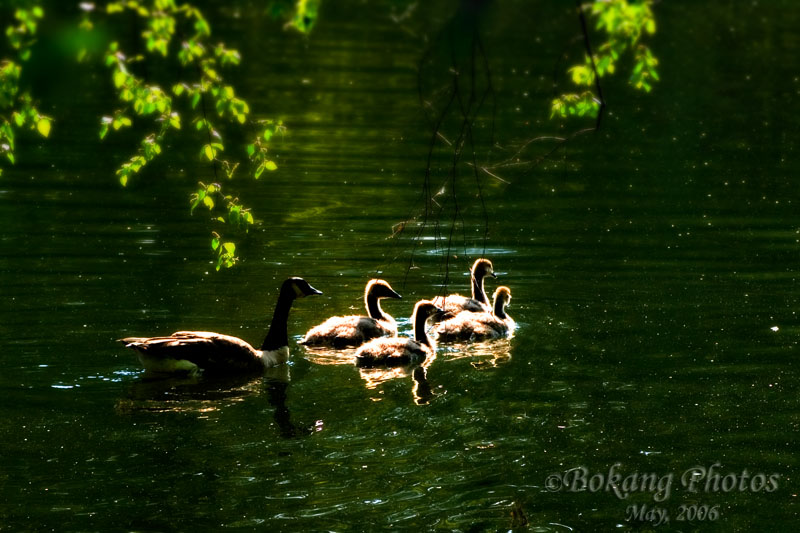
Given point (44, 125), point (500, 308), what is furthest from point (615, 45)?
point (500, 308)

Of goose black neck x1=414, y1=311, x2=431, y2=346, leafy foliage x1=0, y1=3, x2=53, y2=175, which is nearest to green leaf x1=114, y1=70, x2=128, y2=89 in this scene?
leafy foliage x1=0, y1=3, x2=53, y2=175

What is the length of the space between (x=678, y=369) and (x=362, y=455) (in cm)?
440

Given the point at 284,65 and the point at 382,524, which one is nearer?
the point at 382,524

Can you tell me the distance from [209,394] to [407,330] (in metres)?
3.82

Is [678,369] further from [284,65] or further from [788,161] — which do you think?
[284,65]

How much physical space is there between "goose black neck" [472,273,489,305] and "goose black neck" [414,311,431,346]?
6.33 feet

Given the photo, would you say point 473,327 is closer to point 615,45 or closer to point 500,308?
point 500,308

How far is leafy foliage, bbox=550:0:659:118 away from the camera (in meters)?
7.31

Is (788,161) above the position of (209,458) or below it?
above

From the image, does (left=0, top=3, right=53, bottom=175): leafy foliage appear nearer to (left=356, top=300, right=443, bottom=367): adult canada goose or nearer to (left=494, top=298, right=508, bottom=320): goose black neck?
(left=356, top=300, right=443, bottom=367): adult canada goose

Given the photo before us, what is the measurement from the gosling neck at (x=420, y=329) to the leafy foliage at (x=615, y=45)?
493 cm

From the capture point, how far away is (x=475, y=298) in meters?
16.6

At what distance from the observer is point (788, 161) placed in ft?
85.5

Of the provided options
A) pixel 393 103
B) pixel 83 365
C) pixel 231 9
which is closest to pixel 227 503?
pixel 83 365
